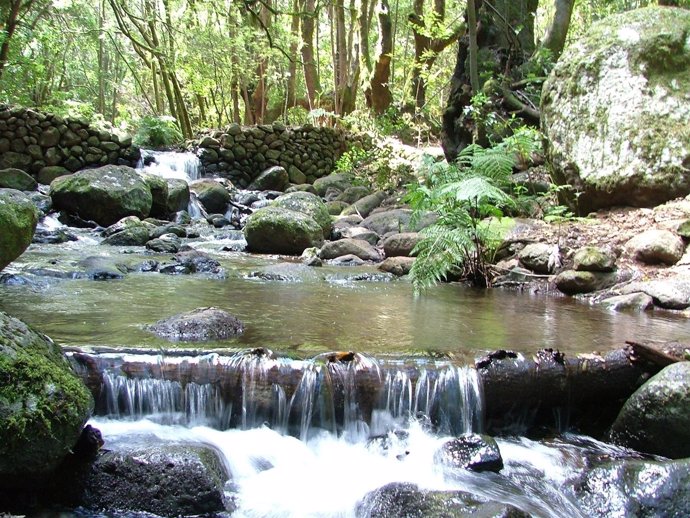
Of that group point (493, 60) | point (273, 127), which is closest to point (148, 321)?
point (493, 60)

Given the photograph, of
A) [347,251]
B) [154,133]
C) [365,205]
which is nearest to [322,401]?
[347,251]

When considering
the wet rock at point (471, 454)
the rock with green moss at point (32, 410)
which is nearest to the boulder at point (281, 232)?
the wet rock at point (471, 454)

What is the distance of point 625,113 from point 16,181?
11454 mm

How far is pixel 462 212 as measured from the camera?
23.2 feet

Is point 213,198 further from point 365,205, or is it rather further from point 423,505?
point 423,505

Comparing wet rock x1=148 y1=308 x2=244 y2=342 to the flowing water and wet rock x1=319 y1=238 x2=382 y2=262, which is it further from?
wet rock x1=319 y1=238 x2=382 y2=262

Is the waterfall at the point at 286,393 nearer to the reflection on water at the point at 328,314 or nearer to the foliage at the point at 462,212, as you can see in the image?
the reflection on water at the point at 328,314

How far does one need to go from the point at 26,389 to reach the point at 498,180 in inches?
238

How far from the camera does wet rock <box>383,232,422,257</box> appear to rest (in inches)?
368

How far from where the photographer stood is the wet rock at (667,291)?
6.27 meters

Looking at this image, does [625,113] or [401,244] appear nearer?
[625,113]

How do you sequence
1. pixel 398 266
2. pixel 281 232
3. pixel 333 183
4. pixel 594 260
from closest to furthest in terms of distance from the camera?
pixel 594 260
pixel 398 266
pixel 281 232
pixel 333 183

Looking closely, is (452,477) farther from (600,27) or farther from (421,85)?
(421,85)

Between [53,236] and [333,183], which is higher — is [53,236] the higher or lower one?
the lower one
